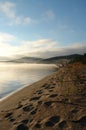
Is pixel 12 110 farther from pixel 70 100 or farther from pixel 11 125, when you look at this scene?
pixel 70 100

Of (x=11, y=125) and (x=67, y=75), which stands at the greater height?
(x=67, y=75)

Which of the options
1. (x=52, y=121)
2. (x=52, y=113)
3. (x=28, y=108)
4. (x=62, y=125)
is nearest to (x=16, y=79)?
(x=28, y=108)

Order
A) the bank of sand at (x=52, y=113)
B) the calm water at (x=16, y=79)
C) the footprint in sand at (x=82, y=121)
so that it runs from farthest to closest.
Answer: the calm water at (x=16, y=79) → the bank of sand at (x=52, y=113) → the footprint in sand at (x=82, y=121)

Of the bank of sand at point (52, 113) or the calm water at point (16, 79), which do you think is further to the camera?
the calm water at point (16, 79)

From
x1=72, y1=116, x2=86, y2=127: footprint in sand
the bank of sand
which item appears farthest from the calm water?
x1=72, y1=116, x2=86, y2=127: footprint in sand

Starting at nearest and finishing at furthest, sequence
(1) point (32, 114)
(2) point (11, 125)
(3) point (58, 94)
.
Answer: (2) point (11, 125) → (1) point (32, 114) → (3) point (58, 94)

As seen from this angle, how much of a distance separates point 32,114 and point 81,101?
1500 millimetres

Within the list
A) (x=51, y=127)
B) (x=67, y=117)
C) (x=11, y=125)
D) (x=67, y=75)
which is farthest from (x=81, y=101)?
(x=67, y=75)

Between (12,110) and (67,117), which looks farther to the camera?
(12,110)

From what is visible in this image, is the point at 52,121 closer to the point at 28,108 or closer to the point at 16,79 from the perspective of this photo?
the point at 28,108

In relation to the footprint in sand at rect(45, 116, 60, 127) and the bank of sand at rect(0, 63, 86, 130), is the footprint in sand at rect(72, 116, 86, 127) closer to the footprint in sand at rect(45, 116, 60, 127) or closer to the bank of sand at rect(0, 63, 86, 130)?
the bank of sand at rect(0, 63, 86, 130)

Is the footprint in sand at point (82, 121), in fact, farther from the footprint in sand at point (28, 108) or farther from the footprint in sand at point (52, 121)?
the footprint in sand at point (28, 108)

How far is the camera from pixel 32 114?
7.08 m

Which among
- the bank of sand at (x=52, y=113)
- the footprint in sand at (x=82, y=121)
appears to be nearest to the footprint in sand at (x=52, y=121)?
the bank of sand at (x=52, y=113)
